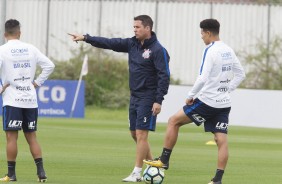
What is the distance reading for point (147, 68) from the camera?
14656 millimetres

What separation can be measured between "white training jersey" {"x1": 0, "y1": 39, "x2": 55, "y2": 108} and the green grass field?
110 centimetres

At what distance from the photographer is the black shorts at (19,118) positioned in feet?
45.2

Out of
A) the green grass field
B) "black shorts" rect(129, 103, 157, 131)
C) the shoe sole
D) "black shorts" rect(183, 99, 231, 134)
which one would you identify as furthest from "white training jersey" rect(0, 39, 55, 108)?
"black shorts" rect(183, 99, 231, 134)

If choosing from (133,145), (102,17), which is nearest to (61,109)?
(102,17)

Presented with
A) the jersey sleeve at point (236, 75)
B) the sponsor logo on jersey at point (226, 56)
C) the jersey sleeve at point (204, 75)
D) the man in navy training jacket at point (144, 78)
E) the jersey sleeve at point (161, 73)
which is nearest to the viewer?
the jersey sleeve at point (204, 75)

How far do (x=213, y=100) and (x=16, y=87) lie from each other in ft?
8.63

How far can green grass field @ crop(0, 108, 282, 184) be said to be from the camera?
1519cm

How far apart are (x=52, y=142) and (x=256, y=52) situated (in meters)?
22.3

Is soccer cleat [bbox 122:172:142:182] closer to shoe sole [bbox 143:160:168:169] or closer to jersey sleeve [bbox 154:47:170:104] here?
shoe sole [bbox 143:160:168:169]

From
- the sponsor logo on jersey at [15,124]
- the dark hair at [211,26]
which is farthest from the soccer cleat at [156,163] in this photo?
the dark hair at [211,26]

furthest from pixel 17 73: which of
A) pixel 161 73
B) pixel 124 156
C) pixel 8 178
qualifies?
pixel 124 156

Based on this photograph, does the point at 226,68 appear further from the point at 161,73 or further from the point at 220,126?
the point at 161,73

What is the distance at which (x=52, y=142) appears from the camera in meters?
22.5

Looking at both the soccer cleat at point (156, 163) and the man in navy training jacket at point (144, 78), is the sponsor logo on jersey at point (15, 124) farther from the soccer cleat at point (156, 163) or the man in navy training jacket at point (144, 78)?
the soccer cleat at point (156, 163)
